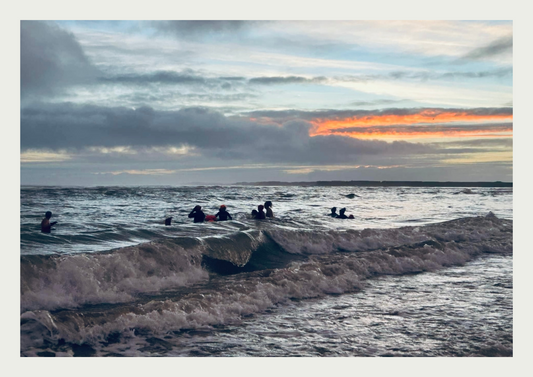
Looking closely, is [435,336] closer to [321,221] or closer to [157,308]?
[157,308]

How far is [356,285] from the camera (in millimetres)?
11766

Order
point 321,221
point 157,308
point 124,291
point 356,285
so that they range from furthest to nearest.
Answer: point 321,221
point 356,285
point 124,291
point 157,308

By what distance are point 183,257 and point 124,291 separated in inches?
101

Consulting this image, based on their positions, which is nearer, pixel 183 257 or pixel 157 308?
pixel 157 308

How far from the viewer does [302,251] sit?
1705cm

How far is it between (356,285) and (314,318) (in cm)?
330

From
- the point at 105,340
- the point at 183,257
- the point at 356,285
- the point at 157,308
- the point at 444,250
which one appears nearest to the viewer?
Answer: the point at 105,340

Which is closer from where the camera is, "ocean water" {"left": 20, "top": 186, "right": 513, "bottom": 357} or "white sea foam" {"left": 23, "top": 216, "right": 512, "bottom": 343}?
"ocean water" {"left": 20, "top": 186, "right": 513, "bottom": 357}

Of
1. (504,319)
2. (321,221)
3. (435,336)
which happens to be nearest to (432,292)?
(504,319)

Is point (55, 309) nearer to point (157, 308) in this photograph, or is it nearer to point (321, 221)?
point (157, 308)

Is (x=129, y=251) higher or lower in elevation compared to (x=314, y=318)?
higher

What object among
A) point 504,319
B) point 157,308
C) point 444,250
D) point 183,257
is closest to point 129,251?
point 183,257

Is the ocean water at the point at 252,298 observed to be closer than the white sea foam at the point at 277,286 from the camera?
Yes

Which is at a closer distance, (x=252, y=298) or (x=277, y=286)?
(x=252, y=298)
